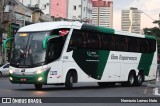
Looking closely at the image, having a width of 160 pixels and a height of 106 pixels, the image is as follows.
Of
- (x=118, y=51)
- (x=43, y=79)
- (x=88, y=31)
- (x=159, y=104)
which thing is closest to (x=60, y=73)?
(x=43, y=79)

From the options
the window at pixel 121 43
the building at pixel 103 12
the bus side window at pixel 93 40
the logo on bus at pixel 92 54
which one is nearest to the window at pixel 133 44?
the window at pixel 121 43

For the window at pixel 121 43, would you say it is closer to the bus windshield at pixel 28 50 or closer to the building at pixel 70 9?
the bus windshield at pixel 28 50

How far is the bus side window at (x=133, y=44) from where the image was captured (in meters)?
30.7

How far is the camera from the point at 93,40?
2664cm

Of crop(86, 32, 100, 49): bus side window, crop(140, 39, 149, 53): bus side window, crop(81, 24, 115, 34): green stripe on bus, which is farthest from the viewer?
crop(140, 39, 149, 53): bus side window

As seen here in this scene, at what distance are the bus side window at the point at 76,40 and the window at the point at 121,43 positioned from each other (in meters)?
4.27

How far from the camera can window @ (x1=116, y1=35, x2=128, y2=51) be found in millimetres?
29308

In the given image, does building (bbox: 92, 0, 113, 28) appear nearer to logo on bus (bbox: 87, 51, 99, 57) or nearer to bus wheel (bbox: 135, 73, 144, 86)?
bus wheel (bbox: 135, 73, 144, 86)

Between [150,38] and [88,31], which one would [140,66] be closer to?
[150,38]

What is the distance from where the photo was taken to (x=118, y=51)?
96.6ft

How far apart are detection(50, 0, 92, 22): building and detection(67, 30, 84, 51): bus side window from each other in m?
99.0

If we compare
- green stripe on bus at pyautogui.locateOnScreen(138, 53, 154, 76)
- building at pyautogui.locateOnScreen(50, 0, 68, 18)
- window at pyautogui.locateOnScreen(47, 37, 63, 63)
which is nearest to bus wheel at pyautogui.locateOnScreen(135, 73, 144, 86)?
green stripe on bus at pyautogui.locateOnScreen(138, 53, 154, 76)

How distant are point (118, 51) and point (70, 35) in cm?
564

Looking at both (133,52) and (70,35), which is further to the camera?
(133,52)
